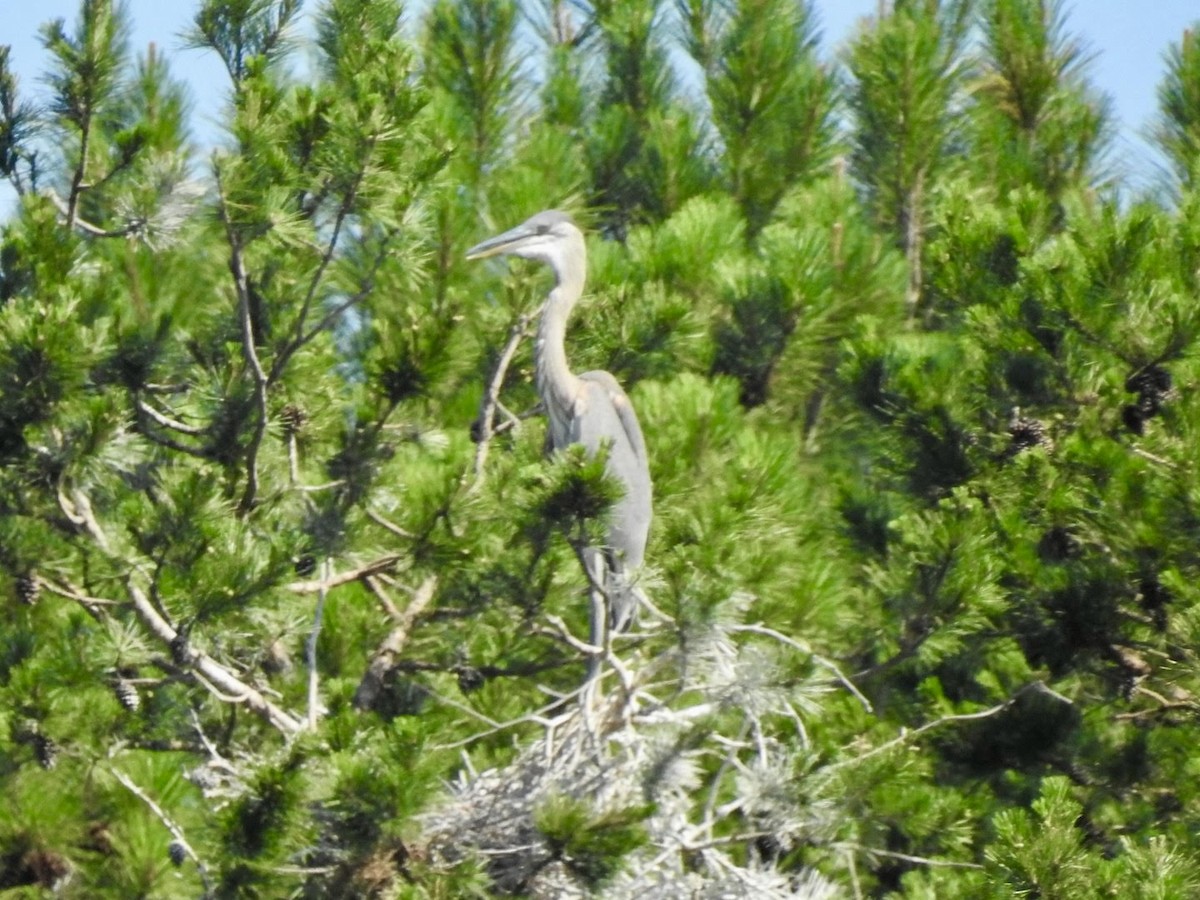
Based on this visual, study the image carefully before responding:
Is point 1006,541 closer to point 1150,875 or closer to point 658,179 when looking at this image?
point 1150,875

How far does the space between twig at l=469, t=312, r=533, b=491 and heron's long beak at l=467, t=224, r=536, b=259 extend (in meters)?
0.93

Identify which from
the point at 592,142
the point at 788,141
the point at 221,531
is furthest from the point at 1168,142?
the point at 221,531

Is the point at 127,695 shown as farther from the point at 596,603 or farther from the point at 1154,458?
the point at 1154,458

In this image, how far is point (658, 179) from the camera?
6.91 m

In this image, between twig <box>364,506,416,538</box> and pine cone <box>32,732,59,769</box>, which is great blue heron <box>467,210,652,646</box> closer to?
twig <box>364,506,416,538</box>

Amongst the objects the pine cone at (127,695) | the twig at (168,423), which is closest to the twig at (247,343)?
the twig at (168,423)

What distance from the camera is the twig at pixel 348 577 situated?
170 inches

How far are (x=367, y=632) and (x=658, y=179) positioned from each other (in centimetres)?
226

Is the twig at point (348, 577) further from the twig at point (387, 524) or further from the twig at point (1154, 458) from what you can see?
the twig at point (1154, 458)

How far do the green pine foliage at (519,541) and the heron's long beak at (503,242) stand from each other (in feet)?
0.50

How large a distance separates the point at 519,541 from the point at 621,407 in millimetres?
1227

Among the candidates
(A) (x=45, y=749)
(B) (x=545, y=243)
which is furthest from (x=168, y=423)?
(B) (x=545, y=243)

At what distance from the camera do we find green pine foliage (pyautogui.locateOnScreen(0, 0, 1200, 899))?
3703 mm

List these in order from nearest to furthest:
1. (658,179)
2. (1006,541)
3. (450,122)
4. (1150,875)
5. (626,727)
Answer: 1. (1150,875)
2. (626,727)
3. (1006,541)
4. (450,122)
5. (658,179)
